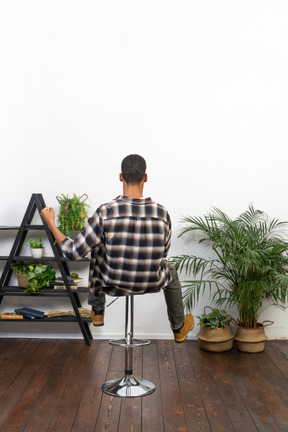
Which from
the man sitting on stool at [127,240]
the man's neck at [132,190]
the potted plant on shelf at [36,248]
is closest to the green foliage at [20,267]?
the potted plant on shelf at [36,248]

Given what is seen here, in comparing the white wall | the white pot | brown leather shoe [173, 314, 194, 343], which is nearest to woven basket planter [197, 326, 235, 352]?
the white wall

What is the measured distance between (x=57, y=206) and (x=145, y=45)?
1.53 metres

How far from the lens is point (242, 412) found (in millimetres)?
2898

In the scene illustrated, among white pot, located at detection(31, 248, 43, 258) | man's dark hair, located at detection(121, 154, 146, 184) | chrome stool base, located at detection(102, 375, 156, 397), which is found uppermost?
man's dark hair, located at detection(121, 154, 146, 184)

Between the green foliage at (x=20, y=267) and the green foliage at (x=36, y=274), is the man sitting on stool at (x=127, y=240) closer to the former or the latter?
the green foliage at (x=36, y=274)

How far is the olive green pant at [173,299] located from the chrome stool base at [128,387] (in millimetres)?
403

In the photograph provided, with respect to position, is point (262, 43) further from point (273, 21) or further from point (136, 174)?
point (136, 174)

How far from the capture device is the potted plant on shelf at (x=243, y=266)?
3.96 m

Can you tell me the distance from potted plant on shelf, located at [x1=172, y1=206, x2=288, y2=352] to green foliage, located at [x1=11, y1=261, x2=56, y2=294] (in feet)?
3.38

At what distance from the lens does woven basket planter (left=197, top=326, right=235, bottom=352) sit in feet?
13.3

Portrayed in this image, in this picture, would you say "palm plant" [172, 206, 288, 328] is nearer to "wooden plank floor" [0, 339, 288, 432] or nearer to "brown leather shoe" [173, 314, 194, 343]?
"wooden plank floor" [0, 339, 288, 432]

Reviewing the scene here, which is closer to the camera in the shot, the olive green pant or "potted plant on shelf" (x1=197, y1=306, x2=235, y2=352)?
the olive green pant

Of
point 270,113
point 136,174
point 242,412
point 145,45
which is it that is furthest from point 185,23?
point 242,412

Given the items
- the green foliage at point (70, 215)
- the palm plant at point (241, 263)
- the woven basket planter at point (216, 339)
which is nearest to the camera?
the palm plant at point (241, 263)
